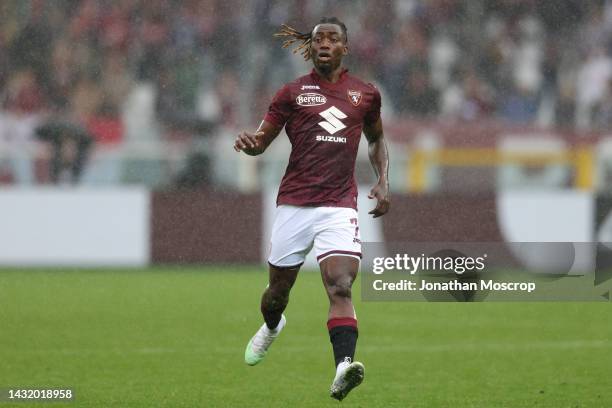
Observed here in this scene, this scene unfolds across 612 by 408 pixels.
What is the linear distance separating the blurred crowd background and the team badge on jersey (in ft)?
37.0

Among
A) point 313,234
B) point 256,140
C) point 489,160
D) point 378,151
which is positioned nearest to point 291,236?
point 313,234

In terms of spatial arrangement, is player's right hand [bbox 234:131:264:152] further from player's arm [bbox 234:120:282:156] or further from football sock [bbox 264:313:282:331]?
football sock [bbox 264:313:282:331]

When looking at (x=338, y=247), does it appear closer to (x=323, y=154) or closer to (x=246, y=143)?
(x=323, y=154)

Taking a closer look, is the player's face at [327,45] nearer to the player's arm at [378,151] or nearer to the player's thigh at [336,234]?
the player's arm at [378,151]

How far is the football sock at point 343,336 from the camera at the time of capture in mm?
6531

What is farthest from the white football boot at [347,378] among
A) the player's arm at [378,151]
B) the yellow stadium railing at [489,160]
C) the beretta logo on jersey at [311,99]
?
the yellow stadium railing at [489,160]

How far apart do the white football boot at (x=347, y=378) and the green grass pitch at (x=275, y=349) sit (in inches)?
30.7

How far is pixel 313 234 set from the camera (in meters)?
7.17

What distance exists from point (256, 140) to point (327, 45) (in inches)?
25.8

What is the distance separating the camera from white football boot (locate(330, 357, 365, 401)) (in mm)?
6160

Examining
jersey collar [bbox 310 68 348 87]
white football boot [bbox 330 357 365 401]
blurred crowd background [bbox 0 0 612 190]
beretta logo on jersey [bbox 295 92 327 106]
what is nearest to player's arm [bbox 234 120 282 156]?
beretta logo on jersey [bbox 295 92 327 106]

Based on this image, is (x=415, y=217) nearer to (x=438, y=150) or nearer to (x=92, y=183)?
(x=438, y=150)

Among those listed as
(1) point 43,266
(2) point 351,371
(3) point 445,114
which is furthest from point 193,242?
(2) point 351,371

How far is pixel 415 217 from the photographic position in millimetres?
16234
